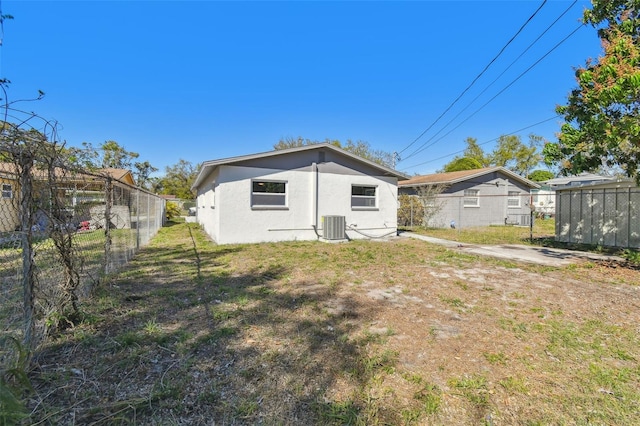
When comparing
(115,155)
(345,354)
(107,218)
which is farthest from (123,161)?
(345,354)

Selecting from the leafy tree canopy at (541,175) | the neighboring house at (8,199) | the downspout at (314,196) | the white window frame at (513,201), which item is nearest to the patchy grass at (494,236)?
the white window frame at (513,201)

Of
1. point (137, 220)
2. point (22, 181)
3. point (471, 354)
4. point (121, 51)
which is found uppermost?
point (121, 51)

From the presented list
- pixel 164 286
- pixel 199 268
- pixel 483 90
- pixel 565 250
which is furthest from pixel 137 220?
pixel 483 90

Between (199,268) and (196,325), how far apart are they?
319 cm

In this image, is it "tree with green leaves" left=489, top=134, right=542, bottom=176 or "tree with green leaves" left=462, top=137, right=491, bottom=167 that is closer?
"tree with green leaves" left=489, top=134, right=542, bottom=176

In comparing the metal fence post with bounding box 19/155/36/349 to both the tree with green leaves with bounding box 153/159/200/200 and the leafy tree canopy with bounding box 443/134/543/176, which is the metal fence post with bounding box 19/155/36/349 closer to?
the leafy tree canopy with bounding box 443/134/543/176

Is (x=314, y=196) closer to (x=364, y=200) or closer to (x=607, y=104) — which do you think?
(x=364, y=200)

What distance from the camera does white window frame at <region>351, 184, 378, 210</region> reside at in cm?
1198

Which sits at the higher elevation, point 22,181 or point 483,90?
point 483,90

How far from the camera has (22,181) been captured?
2.42m

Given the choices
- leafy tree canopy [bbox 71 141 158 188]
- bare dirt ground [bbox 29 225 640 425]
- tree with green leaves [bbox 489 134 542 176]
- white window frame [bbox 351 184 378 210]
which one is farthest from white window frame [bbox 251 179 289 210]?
tree with green leaves [bbox 489 134 542 176]

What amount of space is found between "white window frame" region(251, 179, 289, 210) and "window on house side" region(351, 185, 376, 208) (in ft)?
9.57

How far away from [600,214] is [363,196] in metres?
8.28

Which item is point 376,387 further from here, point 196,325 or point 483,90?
point 483,90
